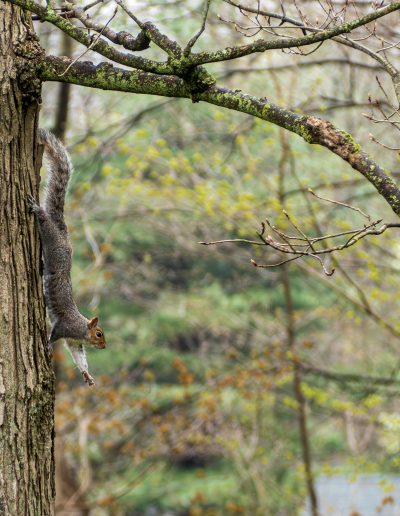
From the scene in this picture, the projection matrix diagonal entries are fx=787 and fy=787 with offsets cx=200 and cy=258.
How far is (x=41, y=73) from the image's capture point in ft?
9.68

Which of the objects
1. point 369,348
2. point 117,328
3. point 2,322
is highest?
point 117,328

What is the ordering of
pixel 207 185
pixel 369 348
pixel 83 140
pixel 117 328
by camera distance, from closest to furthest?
1. pixel 83 140
2. pixel 207 185
3. pixel 369 348
4. pixel 117 328

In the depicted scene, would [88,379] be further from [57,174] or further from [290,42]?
[290,42]

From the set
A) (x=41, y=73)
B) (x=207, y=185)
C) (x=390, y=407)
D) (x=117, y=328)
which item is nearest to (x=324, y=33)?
(x=41, y=73)

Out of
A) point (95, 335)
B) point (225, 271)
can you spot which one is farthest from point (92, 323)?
point (225, 271)

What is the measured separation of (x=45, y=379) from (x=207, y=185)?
4.86m

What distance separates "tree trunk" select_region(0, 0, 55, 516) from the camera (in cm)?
283

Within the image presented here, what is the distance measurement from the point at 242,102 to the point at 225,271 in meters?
12.0

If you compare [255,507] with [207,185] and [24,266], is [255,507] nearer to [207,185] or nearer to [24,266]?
[207,185]

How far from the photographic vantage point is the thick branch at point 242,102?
8.63 feet

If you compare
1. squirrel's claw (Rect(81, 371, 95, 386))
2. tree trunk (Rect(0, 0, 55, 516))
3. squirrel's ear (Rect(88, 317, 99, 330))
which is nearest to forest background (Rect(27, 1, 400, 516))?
tree trunk (Rect(0, 0, 55, 516))

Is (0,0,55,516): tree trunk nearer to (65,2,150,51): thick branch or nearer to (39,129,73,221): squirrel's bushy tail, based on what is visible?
(65,2,150,51): thick branch

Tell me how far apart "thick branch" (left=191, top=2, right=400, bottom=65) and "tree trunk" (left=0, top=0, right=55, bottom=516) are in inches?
28.5

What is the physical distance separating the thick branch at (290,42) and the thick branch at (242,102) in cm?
17
